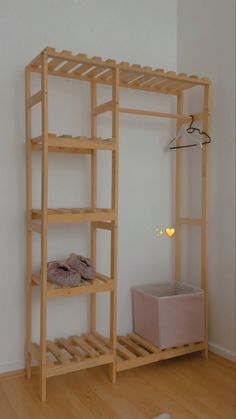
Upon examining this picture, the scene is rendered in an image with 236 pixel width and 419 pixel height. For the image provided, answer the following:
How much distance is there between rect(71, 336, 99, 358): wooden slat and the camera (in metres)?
2.22

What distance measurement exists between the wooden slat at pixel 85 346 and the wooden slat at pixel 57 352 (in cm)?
13

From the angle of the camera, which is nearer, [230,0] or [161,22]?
[230,0]

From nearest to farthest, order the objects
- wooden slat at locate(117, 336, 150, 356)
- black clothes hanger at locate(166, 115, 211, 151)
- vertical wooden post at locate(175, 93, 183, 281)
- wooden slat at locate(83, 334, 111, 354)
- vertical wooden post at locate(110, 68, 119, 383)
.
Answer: vertical wooden post at locate(110, 68, 119, 383)
wooden slat at locate(83, 334, 111, 354)
wooden slat at locate(117, 336, 150, 356)
black clothes hanger at locate(166, 115, 211, 151)
vertical wooden post at locate(175, 93, 183, 281)

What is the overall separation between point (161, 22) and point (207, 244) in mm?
1483

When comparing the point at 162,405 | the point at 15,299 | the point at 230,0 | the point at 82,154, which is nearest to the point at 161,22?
the point at 230,0

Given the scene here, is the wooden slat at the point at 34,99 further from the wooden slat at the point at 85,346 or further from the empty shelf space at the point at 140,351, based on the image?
the empty shelf space at the point at 140,351

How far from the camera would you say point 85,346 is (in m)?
2.33

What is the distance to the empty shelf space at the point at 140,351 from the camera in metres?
2.31

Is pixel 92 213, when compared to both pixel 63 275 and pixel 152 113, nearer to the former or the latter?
pixel 63 275

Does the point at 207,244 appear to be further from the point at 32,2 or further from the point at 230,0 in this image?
the point at 32,2

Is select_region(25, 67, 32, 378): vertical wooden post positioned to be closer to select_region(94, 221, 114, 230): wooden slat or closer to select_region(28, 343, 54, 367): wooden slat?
select_region(28, 343, 54, 367): wooden slat

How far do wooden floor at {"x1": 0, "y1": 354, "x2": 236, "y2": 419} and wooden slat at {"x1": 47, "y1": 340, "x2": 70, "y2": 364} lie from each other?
0.51 ft

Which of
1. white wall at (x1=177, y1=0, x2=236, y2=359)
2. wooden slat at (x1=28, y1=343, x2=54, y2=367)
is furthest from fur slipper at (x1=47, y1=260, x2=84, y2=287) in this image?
white wall at (x1=177, y1=0, x2=236, y2=359)

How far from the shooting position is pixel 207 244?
258 cm
